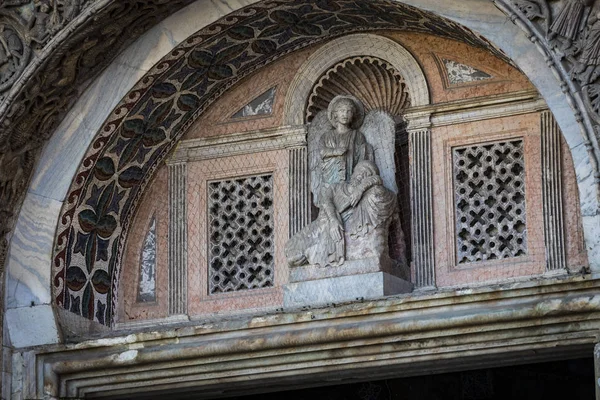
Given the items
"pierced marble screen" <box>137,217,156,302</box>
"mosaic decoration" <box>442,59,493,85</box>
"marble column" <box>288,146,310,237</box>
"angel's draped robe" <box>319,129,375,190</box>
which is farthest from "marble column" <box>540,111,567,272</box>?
"pierced marble screen" <box>137,217,156,302</box>

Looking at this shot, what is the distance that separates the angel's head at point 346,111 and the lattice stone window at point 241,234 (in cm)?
57

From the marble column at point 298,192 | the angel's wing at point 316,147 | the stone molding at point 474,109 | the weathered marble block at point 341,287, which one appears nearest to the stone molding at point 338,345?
the weathered marble block at point 341,287

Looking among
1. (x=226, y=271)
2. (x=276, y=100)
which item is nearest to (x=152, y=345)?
(x=226, y=271)

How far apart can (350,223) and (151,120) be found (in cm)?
148

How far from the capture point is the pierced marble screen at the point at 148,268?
35.8 ft

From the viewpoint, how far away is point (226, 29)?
34.6 feet

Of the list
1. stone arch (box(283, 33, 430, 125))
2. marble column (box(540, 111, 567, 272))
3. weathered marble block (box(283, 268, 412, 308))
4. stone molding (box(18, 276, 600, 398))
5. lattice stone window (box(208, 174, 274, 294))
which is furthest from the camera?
lattice stone window (box(208, 174, 274, 294))

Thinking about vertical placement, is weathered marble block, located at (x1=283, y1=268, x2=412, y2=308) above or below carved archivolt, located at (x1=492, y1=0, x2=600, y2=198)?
below

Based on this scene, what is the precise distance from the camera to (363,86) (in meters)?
10.7

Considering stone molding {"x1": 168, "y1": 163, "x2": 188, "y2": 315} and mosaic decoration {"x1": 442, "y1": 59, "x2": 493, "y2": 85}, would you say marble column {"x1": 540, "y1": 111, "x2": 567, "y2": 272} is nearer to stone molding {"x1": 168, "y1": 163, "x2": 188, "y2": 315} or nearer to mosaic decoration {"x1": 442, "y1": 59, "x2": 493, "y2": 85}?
mosaic decoration {"x1": 442, "y1": 59, "x2": 493, "y2": 85}

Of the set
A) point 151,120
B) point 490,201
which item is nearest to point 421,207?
point 490,201

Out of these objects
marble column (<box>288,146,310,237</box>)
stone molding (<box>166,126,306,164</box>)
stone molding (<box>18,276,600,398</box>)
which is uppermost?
stone molding (<box>166,126,306,164</box>)

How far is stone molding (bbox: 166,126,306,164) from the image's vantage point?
420 inches

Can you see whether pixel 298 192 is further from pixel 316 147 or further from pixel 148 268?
pixel 148 268
